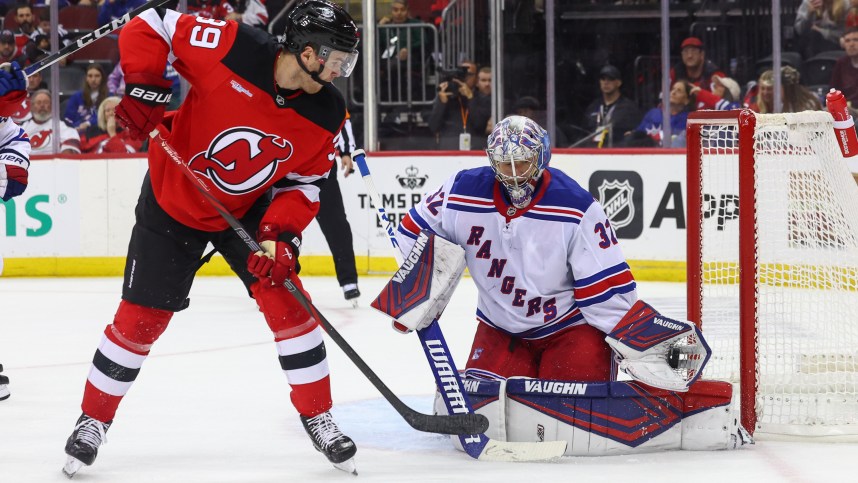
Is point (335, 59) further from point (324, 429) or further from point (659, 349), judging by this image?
point (659, 349)

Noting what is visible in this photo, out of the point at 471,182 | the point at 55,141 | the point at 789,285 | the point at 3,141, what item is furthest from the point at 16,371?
the point at 55,141

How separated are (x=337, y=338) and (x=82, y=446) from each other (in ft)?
1.89

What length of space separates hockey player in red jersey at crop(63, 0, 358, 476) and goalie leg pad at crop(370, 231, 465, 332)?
237mm

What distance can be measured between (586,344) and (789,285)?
0.86m

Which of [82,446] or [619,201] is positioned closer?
[82,446]

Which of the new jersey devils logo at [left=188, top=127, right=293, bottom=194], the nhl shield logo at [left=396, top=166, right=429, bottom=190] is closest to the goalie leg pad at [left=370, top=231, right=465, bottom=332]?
the new jersey devils logo at [left=188, top=127, right=293, bottom=194]

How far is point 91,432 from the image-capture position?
2.81 meters

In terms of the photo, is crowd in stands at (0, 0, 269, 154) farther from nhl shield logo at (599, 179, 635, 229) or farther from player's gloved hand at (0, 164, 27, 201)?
player's gloved hand at (0, 164, 27, 201)

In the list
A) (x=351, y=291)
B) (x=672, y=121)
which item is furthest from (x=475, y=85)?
(x=351, y=291)

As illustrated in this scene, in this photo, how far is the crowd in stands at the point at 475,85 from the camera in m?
6.77

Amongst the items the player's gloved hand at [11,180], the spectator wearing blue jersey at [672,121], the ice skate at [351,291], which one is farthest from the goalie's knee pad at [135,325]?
the spectator wearing blue jersey at [672,121]

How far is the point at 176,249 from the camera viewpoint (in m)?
2.86

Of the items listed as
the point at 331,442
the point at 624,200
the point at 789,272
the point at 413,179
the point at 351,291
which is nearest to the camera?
the point at 331,442

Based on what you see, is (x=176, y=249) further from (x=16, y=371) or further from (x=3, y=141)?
(x=16, y=371)
